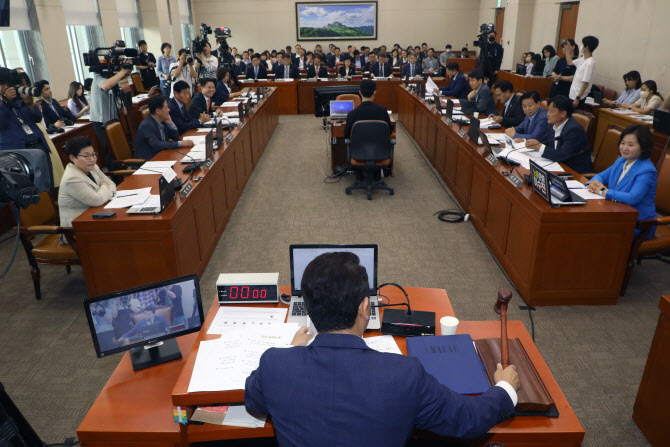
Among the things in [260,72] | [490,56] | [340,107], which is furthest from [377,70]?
[340,107]

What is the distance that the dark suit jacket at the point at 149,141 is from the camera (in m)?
4.65

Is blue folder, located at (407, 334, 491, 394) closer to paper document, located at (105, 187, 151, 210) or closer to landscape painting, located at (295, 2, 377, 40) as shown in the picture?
paper document, located at (105, 187, 151, 210)

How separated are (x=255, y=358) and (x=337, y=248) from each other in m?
0.58

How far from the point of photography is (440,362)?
1.77 meters

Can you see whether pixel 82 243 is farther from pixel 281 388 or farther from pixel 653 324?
pixel 653 324

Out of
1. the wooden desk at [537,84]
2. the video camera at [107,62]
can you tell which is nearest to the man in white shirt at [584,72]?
the wooden desk at [537,84]

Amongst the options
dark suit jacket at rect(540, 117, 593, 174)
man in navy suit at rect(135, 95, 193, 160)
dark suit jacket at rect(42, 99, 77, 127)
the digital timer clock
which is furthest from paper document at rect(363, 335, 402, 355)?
dark suit jacket at rect(42, 99, 77, 127)

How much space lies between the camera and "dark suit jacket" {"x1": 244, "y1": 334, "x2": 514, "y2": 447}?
1187 millimetres

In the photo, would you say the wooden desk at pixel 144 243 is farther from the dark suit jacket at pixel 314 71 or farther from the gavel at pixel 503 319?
the dark suit jacket at pixel 314 71

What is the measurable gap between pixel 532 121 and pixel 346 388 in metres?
4.16

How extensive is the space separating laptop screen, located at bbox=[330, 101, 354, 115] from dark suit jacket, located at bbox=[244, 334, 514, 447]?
5.56 meters

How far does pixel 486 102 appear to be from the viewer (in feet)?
20.3

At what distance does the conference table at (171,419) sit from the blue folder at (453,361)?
101 mm

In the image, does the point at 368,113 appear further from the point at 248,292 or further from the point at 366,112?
the point at 248,292
